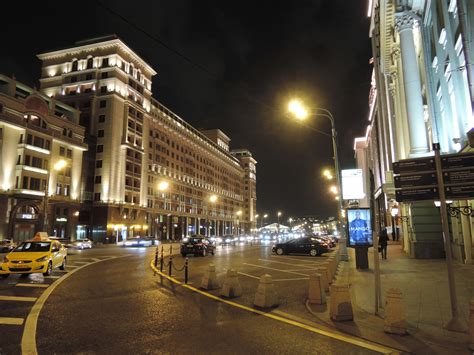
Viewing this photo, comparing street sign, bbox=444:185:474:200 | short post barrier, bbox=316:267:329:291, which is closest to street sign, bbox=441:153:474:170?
street sign, bbox=444:185:474:200

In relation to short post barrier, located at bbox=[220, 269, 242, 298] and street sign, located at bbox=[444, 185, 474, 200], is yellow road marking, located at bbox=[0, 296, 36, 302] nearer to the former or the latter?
short post barrier, located at bbox=[220, 269, 242, 298]

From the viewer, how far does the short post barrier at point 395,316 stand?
700 centimetres

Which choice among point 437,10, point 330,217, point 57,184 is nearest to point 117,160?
point 57,184

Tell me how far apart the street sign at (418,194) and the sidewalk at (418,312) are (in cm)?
265

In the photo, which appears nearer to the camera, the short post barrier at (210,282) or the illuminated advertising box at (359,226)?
the short post barrier at (210,282)

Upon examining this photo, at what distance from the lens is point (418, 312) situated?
28.0 feet

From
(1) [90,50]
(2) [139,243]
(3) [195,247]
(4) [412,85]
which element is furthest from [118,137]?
(4) [412,85]

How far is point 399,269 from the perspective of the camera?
1678 centimetres

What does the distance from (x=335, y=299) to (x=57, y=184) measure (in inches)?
2306

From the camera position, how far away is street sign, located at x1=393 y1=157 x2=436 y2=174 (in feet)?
27.0

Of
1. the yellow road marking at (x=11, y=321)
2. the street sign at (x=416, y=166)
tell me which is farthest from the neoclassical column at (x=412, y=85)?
the yellow road marking at (x=11, y=321)

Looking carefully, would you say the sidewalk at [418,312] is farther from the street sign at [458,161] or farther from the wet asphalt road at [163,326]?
the street sign at [458,161]

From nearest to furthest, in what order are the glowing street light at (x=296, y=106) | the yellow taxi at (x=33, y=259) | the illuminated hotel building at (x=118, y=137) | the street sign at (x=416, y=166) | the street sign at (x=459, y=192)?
the street sign at (x=459, y=192)
the street sign at (x=416, y=166)
the yellow taxi at (x=33, y=259)
the glowing street light at (x=296, y=106)
the illuminated hotel building at (x=118, y=137)

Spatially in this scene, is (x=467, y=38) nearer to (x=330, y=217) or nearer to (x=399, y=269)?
(x=399, y=269)
